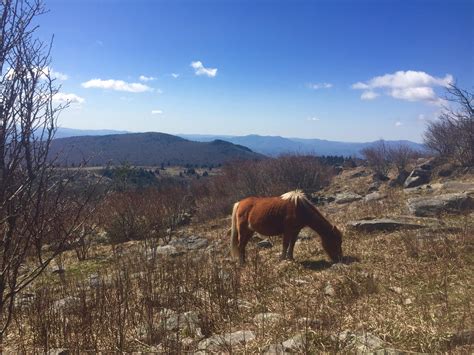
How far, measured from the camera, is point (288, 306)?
5.73m

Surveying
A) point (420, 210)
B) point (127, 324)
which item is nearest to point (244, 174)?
point (420, 210)

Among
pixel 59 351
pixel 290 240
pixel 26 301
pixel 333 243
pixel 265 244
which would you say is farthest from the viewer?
pixel 265 244

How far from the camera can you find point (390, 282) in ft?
21.8

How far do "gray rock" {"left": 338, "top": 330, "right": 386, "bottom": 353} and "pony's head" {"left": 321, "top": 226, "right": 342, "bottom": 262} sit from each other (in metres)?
4.32

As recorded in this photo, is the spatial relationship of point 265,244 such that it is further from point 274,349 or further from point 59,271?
point 274,349

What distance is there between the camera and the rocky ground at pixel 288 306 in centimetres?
439

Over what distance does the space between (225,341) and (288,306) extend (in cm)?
156

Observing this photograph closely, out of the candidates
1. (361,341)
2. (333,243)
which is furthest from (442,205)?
(361,341)

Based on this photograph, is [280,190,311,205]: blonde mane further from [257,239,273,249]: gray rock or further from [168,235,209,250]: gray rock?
[168,235,209,250]: gray rock

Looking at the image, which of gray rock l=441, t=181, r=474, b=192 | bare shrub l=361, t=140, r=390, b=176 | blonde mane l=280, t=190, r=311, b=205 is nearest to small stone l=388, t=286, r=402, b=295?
blonde mane l=280, t=190, r=311, b=205

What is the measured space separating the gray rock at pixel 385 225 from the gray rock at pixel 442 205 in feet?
5.42

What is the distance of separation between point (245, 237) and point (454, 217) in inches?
256

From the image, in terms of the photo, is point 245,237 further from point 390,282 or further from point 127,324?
point 127,324

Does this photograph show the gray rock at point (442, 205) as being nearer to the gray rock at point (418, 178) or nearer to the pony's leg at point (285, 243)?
the pony's leg at point (285, 243)
